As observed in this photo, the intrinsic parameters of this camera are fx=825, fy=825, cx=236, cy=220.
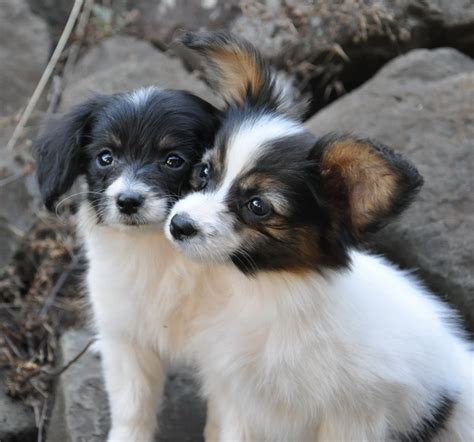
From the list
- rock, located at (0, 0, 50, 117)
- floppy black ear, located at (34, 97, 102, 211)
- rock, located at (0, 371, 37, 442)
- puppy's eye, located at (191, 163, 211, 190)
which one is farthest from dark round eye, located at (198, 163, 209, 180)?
rock, located at (0, 0, 50, 117)

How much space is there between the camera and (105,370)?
4055mm

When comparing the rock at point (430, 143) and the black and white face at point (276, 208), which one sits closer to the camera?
the black and white face at point (276, 208)

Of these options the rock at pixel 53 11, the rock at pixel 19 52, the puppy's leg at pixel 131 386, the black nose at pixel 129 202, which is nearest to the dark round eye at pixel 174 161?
the black nose at pixel 129 202

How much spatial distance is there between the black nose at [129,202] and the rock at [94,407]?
152 centimetres

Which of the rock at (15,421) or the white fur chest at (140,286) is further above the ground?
the white fur chest at (140,286)

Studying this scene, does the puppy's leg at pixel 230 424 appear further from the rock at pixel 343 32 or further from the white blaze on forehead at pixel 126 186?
the rock at pixel 343 32

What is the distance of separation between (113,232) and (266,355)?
86 cm

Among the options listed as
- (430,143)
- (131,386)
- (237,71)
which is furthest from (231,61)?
(430,143)

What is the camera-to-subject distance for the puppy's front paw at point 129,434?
404 centimetres

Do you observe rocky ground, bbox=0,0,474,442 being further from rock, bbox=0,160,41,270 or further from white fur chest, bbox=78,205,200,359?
white fur chest, bbox=78,205,200,359

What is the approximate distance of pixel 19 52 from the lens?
6.61 meters

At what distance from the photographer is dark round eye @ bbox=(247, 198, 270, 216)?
3.09 m

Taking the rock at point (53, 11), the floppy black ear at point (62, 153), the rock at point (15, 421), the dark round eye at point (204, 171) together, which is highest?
the dark round eye at point (204, 171)

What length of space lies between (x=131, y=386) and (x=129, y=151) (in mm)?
1218
